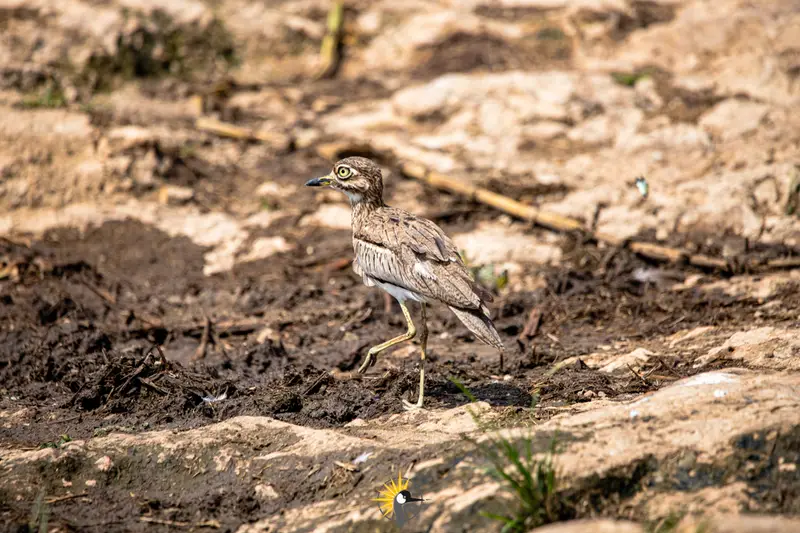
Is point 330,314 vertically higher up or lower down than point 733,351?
lower down

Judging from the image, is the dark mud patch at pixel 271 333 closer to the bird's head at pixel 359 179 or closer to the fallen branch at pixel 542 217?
the fallen branch at pixel 542 217

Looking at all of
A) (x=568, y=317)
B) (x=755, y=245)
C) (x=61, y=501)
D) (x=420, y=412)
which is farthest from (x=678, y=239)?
(x=61, y=501)

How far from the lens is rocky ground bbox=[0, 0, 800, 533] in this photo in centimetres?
358

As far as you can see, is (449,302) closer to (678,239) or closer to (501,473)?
(501,473)

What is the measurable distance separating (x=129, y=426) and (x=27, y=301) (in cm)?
243

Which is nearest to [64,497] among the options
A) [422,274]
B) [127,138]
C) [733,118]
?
[422,274]

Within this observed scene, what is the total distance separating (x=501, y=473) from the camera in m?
3.19

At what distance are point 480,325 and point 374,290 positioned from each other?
7.74ft

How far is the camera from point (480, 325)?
14.6 feet

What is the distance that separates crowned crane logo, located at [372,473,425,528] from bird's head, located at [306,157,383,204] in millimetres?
2243

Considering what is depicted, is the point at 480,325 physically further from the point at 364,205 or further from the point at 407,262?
the point at 364,205

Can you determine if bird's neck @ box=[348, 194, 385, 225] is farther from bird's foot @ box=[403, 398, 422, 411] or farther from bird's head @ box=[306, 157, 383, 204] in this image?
bird's foot @ box=[403, 398, 422, 411]

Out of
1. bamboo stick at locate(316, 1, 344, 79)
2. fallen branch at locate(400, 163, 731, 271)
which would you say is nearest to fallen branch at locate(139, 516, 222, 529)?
fallen branch at locate(400, 163, 731, 271)

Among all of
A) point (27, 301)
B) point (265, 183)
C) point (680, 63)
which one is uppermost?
point (680, 63)
